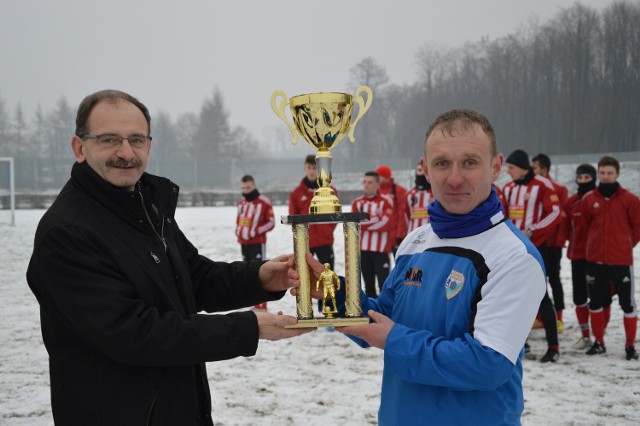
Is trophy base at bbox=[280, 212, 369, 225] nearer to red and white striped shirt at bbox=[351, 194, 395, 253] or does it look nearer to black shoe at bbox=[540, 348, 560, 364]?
black shoe at bbox=[540, 348, 560, 364]

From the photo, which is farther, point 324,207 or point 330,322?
point 324,207

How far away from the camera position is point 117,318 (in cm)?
199

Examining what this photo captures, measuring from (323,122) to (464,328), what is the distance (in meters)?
1.05

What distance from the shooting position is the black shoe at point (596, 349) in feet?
20.4

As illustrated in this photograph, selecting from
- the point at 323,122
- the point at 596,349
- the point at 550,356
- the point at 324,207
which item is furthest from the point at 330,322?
the point at 596,349

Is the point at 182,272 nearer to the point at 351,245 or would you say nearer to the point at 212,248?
the point at 351,245

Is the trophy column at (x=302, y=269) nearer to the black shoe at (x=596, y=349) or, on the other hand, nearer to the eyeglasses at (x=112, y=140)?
the eyeglasses at (x=112, y=140)

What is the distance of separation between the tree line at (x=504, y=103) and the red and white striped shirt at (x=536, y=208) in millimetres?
35735

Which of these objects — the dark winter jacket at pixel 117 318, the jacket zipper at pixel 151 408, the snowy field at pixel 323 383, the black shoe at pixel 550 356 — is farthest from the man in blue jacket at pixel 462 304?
the black shoe at pixel 550 356

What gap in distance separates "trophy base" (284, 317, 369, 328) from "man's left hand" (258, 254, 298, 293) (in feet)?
1.68

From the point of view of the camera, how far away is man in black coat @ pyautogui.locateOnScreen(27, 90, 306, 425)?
2010 mm

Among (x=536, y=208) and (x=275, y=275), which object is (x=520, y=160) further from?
(x=275, y=275)

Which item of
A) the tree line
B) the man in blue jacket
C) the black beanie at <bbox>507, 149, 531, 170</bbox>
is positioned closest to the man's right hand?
the man in blue jacket

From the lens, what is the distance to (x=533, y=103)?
4894 centimetres
